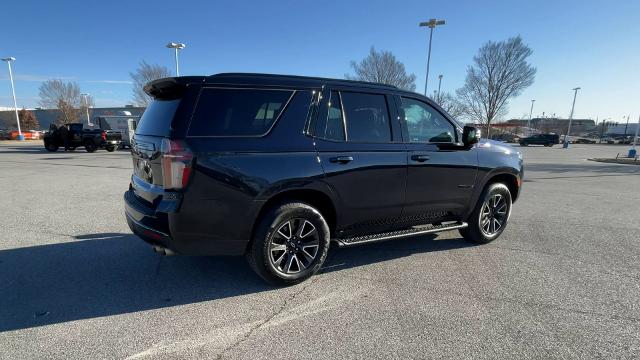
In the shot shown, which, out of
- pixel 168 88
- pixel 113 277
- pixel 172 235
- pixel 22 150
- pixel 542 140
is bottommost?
pixel 22 150

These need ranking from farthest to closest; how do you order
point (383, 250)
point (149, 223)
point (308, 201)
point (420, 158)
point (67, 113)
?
point (67, 113) < point (383, 250) < point (420, 158) < point (308, 201) < point (149, 223)

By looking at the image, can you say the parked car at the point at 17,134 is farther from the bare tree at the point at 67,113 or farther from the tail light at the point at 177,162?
the tail light at the point at 177,162

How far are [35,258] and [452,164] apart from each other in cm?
515

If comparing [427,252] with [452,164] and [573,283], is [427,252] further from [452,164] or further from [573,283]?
[573,283]

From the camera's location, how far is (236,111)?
10.2 feet

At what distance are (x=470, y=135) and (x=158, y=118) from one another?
352 cm

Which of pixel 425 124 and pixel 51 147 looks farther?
pixel 51 147

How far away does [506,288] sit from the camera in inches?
136

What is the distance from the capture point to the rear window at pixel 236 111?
2975 millimetres

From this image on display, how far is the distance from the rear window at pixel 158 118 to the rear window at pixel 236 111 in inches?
10.1

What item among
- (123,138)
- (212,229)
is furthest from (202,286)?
(123,138)

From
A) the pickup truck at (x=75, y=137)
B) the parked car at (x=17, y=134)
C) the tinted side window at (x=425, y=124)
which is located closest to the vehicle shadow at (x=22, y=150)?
the pickup truck at (x=75, y=137)

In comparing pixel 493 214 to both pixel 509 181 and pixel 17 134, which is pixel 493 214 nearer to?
pixel 509 181

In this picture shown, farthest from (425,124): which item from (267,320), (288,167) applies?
(267,320)
